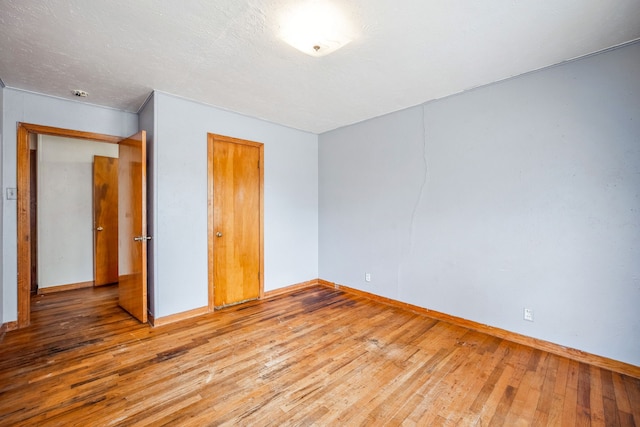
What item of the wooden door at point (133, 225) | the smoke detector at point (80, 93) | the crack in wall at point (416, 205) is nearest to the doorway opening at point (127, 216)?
the wooden door at point (133, 225)

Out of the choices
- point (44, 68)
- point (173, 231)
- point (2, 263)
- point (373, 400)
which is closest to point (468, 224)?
point (373, 400)

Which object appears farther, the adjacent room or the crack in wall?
the crack in wall

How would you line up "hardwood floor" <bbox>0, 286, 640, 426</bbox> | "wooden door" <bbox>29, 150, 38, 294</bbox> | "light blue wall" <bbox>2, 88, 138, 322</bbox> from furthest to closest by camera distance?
1. "wooden door" <bbox>29, 150, 38, 294</bbox>
2. "light blue wall" <bbox>2, 88, 138, 322</bbox>
3. "hardwood floor" <bbox>0, 286, 640, 426</bbox>

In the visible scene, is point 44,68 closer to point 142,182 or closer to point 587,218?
point 142,182

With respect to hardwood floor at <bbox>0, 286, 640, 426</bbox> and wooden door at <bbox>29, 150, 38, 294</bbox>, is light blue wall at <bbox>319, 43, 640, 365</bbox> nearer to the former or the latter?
hardwood floor at <bbox>0, 286, 640, 426</bbox>

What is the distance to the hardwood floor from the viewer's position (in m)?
1.76

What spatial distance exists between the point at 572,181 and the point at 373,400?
2.50 meters

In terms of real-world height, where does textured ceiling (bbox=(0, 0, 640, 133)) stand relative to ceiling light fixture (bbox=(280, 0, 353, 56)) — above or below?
above

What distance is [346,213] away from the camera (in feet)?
14.3

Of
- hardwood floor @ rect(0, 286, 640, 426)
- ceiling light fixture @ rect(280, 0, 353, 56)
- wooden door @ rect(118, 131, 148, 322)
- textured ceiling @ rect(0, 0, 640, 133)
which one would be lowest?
hardwood floor @ rect(0, 286, 640, 426)

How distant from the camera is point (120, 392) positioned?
196cm

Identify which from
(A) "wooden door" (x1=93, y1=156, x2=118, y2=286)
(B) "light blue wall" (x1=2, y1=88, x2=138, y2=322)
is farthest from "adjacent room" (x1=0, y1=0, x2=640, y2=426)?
(A) "wooden door" (x1=93, y1=156, x2=118, y2=286)

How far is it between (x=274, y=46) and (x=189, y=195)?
201 centimetres

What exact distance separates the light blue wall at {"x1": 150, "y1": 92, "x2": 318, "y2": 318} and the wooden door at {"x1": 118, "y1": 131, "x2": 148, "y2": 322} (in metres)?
0.12
